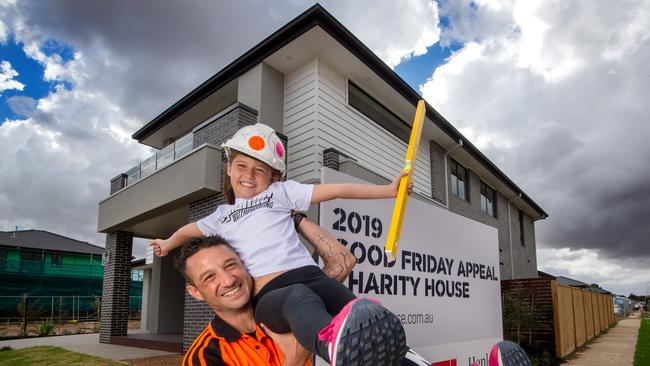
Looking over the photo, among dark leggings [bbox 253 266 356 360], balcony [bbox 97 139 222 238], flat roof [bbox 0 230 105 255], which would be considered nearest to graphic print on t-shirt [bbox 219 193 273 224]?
dark leggings [bbox 253 266 356 360]

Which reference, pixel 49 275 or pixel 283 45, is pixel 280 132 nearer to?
pixel 283 45

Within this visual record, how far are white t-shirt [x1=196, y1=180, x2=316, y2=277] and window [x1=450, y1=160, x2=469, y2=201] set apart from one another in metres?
14.2

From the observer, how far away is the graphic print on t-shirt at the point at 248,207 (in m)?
2.52

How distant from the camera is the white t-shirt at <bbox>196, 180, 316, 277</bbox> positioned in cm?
234

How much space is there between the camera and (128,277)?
13742mm

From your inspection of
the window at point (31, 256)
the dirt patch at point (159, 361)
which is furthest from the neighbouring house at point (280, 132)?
the window at point (31, 256)

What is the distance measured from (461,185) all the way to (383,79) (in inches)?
289

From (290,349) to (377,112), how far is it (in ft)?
35.0

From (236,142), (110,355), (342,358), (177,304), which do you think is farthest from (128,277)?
(342,358)

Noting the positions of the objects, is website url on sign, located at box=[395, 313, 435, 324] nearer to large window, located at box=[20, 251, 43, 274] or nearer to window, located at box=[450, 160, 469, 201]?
window, located at box=[450, 160, 469, 201]

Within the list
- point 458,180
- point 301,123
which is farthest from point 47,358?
point 458,180

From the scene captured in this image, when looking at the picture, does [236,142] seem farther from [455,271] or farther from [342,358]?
→ [455,271]

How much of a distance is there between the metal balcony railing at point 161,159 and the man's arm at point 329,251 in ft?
24.5

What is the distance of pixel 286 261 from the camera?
233 cm
